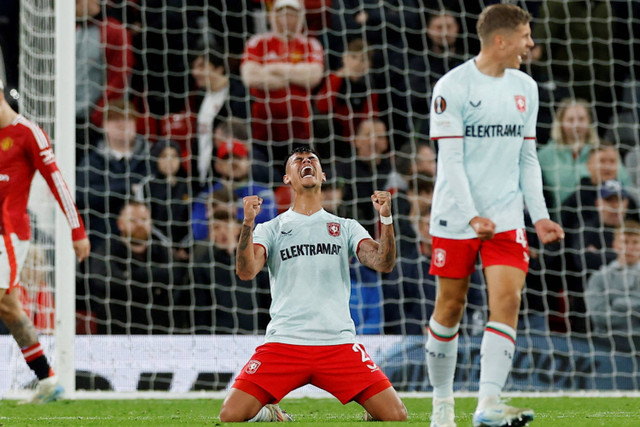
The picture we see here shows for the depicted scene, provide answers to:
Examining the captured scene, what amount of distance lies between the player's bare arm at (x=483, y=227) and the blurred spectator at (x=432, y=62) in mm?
4872

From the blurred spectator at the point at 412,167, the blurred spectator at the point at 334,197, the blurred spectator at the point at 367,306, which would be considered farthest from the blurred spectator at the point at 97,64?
the blurred spectator at the point at 367,306

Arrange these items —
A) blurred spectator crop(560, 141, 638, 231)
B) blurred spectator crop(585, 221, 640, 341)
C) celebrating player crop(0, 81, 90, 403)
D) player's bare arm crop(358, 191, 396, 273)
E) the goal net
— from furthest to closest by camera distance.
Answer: blurred spectator crop(560, 141, 638, 231)
blurred spectator crop(585, 221, 640, 341)
the goal net
celebrating player crop(0, 81, 90, 403)
player's bare arm crop(358, 191, 396, 273)

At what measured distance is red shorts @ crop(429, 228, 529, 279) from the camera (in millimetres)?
4215

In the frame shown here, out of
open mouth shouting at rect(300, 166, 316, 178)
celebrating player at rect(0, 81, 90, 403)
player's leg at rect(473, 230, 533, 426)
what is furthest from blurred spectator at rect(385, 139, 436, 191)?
player's leg at rect(473, 230, 533, 426)

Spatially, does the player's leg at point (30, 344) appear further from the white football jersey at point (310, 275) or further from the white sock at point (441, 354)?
the white sock at point (441, 354)

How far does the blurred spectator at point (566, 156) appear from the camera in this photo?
28.3 ft

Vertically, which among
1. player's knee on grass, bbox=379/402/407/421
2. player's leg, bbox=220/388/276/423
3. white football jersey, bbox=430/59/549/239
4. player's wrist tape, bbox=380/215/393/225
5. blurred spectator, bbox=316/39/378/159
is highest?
blurred spectator, bbox=316/39/378/159

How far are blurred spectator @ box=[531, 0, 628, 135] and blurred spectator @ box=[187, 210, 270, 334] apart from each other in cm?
305

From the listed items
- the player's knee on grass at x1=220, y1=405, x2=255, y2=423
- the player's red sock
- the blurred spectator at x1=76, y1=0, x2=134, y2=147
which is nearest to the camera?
the player's knee on grass at x1=220, y1=405, x2=255, y2=423

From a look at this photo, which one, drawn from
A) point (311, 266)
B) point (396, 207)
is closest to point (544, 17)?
point (396, 207)

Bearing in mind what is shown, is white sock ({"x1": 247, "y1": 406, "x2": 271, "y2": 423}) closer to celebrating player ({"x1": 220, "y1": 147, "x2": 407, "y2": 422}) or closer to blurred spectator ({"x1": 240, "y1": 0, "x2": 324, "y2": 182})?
celebrating player ({"x1": 220, "y1": 147, "x2": 407, "y2": 422})

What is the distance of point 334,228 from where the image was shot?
4984mm

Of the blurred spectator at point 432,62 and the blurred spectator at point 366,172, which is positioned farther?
→ the blurred spectator at point 432,62

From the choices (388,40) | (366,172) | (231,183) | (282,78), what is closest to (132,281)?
(231,183)
